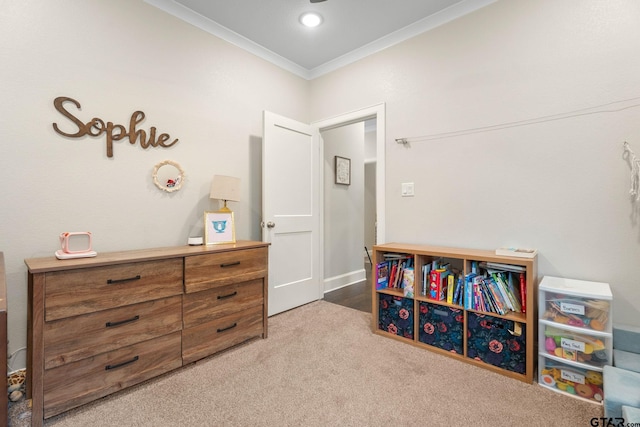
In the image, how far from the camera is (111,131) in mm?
2041

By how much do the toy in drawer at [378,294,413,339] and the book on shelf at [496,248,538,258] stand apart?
0.75 meters

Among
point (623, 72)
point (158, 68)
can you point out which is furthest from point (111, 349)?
point (623, 72)

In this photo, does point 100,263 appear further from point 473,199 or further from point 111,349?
point 473,199

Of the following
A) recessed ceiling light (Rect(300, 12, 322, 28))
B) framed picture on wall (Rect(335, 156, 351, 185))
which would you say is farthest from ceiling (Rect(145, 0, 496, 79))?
framed picture on wall (Rect(335, 156, 351, 185))

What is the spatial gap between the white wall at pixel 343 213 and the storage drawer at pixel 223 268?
1484 millimetres

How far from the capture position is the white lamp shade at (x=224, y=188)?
2.36 m

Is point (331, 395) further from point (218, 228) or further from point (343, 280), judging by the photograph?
point (343, 280)

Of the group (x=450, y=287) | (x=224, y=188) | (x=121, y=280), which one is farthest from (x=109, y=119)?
(x=450, y=287)

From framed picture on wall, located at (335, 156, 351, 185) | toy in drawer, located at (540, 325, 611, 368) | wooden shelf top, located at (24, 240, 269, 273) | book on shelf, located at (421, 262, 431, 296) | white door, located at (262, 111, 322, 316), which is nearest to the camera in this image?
wooden shelf top, located at (24, 240, 269, 273)

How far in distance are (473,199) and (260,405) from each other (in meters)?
2.06

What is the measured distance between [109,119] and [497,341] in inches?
119

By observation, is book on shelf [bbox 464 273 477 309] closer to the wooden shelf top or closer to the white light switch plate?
the white light switch plate

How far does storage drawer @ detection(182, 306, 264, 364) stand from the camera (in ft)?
6.31

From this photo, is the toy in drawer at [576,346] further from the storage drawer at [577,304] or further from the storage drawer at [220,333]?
the storage drawer at [220,333]
